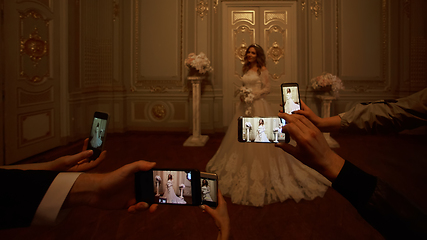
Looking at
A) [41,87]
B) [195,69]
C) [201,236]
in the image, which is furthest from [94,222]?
[195,69]

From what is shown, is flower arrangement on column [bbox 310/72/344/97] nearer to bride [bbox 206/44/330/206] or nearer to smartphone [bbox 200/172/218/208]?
bride [bbox 206/44/330/206]

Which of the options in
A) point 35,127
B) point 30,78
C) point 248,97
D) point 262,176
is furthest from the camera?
point 35,127

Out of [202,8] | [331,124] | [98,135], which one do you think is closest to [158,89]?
[202,8]

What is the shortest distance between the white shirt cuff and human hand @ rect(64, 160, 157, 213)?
0.09ft

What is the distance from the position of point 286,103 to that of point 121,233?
150cm

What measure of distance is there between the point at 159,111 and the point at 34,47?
8.78ft

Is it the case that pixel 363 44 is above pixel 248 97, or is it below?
above

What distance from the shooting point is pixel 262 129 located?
143 cm

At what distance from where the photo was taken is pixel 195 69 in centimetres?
538

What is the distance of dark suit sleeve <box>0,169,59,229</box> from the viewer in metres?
0.67

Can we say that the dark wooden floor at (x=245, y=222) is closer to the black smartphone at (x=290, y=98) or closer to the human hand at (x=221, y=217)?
the black smartphone at (x=290, y=98)

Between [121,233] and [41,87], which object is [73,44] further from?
[121,233]

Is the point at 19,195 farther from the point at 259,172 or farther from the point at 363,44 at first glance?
the point at 363,44

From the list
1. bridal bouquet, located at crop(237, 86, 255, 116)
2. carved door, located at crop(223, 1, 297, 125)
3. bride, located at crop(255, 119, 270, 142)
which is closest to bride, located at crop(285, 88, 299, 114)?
bride, located at crop(255, 119, 270, 142)
